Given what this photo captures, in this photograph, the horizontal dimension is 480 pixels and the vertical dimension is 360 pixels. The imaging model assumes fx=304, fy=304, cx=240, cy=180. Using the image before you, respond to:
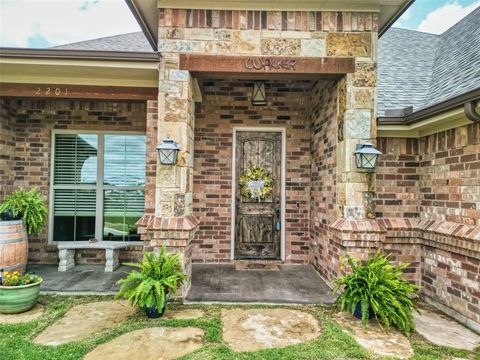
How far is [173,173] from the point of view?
3.51m

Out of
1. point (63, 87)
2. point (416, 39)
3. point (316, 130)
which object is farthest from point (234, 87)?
point (416, 39)

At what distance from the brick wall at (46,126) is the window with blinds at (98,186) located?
169mm

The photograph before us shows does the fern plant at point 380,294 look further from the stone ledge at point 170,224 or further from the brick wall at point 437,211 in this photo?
the stone ledge at point 170,224

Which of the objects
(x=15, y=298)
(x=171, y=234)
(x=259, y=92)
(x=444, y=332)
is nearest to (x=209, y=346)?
(x=171, y=234)

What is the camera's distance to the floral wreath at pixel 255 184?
516cm

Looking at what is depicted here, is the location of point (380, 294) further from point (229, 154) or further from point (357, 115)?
point (229, 154)

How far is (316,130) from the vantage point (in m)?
4.82

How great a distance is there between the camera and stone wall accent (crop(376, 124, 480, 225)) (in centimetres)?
315

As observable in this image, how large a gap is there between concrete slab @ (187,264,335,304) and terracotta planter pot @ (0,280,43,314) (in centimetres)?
169

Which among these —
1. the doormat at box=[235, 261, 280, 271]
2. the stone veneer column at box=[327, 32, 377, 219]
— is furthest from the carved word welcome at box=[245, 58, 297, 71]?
the doormat at box=[235, 261, 280, 271]

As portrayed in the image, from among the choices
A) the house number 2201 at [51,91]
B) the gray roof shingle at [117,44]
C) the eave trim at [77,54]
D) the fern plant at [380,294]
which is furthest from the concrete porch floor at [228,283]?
the gray roof shingle at [117,44]

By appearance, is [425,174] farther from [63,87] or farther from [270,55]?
[63,87]

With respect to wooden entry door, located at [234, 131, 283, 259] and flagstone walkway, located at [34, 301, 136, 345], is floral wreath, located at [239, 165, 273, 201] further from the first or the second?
flagstone walkway, located at [34, 301, 136, 345]

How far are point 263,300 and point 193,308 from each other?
80 cm
